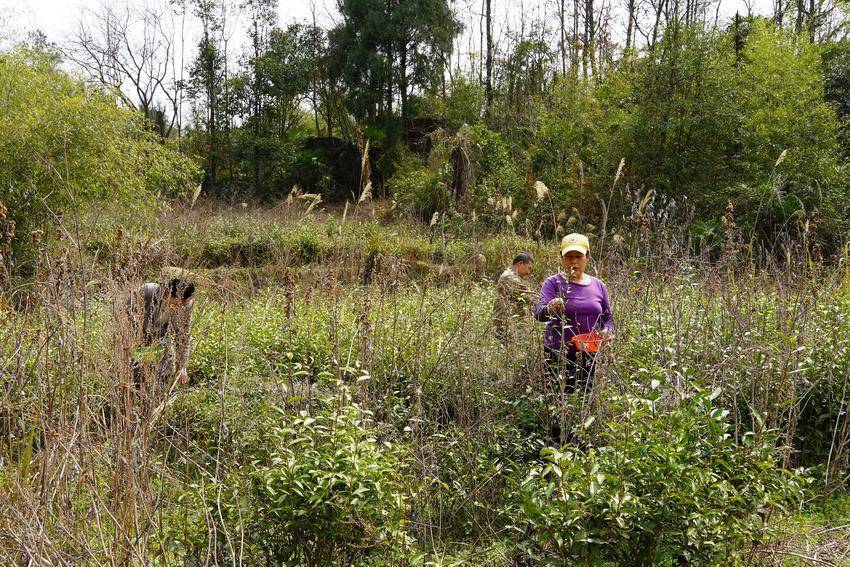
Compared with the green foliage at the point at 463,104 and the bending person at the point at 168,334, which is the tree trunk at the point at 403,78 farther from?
the bending person at the point at 168,334

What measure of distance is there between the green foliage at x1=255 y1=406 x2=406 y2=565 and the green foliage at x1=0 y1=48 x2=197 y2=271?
278 inches

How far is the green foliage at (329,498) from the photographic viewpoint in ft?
8.54

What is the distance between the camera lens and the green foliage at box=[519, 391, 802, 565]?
8.07 feet

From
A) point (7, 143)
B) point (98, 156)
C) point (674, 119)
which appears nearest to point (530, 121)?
point (674, 119)

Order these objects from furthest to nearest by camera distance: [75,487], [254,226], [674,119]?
[254,226] < [674,119] < [75,487]

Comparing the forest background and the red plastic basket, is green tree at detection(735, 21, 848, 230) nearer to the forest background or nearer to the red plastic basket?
the forest background

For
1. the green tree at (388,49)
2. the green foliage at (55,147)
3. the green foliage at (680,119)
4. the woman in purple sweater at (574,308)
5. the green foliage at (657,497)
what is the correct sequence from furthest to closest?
the green tree at (388,49)
the green foliage at (680,119)
the green foliage at (55,147)
the woman in purple sweater at (574,308)
the green foliage at (657,497)

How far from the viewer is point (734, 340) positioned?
13.2 ft

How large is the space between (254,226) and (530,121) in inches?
379

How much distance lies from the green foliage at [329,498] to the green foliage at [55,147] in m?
7.06

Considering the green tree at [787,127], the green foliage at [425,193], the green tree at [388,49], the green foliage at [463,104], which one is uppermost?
the green tree at [388,49]

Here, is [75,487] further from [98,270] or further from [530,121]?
[530,121]

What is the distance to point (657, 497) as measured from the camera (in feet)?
8.26

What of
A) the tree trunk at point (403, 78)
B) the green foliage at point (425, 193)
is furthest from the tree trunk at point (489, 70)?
the green foliage at point (425, 193)
